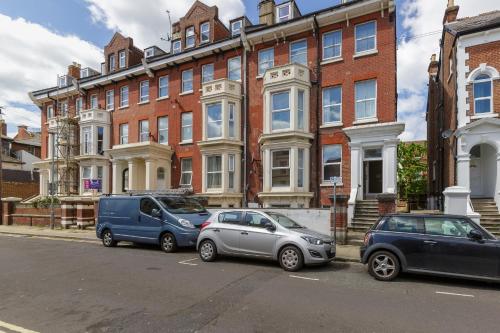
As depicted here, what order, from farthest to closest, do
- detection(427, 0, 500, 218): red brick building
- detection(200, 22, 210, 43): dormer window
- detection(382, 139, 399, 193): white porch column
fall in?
detection(200, 22, 210, 43): dormer window
detection(382, 139, 399, 193): white porch column
detection(427, 0, 500, 218): red brick building

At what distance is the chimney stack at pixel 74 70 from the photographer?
105 ft

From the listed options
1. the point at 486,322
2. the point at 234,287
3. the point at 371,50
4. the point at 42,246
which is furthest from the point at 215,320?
the point at 371,50

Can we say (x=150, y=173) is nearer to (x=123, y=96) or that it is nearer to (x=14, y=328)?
(x=123, y=96)

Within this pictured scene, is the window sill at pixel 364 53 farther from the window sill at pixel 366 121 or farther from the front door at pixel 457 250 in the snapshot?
the front door at pixel 457 250

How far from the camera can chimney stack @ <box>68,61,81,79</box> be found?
3194 cm

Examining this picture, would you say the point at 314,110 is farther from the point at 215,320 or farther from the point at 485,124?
the point at 215,320

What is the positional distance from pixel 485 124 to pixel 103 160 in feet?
80.2

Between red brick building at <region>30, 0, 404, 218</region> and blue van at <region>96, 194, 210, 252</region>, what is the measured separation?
660 cm

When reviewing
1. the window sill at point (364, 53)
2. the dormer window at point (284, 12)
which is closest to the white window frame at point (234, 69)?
the dormer window at point (284, 12)

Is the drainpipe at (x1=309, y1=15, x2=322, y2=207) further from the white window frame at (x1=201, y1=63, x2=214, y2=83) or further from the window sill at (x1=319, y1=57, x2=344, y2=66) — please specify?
the white window frame at (x1=201, y1=63, x2=214, y2=83)

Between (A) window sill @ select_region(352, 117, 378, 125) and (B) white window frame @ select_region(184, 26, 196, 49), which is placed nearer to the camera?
(A) window sill @ select_region(352, 117, 378, 125)

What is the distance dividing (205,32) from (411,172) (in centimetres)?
1919

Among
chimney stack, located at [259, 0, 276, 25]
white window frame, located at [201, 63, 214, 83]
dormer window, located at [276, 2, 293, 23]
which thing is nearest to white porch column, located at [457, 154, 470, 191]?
dormer window, located at [276, 2, 293, 23]

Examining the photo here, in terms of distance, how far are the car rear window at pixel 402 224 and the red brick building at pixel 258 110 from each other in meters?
6.50
